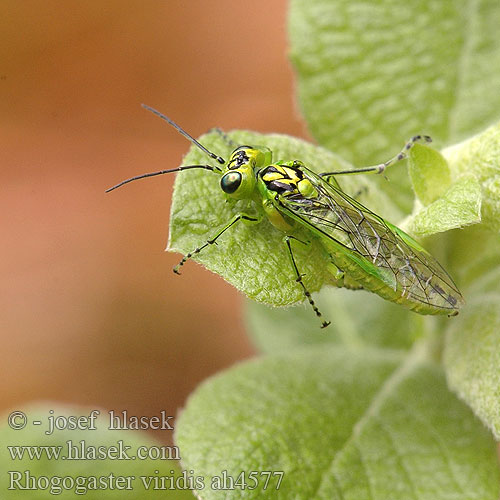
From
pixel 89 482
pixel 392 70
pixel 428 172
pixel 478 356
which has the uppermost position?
pixel 392 70

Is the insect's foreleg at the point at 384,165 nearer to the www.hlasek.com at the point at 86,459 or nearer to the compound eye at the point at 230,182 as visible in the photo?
the compound eye at the point at 230,182

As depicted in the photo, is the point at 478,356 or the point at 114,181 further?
the point at 114,181

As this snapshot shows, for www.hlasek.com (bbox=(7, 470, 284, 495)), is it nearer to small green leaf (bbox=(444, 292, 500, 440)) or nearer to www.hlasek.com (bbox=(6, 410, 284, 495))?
www.hlasek.com (bbox=(6, 410, 284, 495))

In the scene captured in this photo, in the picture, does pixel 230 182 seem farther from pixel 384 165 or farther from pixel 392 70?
pixel 392 70

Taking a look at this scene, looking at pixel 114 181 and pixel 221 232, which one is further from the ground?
pixel 114 181

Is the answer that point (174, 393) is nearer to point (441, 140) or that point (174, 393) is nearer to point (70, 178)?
point (70, 178)

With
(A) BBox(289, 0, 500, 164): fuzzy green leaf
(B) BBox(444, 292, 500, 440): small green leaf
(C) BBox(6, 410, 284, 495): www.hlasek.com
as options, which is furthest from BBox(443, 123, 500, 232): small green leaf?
(C) BBox(6, 410, 284, 495): www.hlasek.com

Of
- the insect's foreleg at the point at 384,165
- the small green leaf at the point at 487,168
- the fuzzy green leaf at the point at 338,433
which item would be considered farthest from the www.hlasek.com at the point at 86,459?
the small green leaf at the point at 487,168

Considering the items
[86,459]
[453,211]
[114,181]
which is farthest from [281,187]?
[114,181]
